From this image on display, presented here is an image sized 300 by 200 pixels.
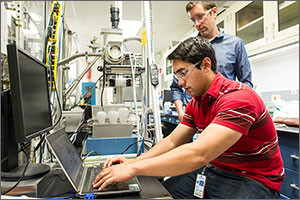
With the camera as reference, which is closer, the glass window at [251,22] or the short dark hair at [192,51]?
the short dark hair at [192,51]

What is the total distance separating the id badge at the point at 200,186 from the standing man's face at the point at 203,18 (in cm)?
108

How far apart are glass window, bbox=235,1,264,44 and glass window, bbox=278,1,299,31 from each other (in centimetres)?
27

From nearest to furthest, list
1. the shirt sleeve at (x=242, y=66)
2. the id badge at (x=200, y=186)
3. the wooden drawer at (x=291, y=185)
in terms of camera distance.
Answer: the id badge at (x=200, y=186)
the shirt sleeve at (x=242, y=66)
the wooden drawer at (x=291, y=185)

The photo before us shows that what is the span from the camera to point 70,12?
3.77 m

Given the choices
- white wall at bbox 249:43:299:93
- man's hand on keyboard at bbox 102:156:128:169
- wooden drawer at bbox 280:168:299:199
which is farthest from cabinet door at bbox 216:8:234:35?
man's hand on keyboard at bbox 102:156:128:169

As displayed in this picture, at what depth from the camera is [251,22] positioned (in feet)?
8.99

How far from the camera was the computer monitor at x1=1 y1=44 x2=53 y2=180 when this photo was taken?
1.92ft

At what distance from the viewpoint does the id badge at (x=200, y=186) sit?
0.98 meters

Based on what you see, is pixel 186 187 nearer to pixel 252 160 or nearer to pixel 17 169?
pixel 252 160

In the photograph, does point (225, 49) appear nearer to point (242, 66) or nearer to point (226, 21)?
point (242, 66)

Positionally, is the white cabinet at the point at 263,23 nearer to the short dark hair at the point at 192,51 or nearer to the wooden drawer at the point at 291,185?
the wooden drawer at the point at 291,185

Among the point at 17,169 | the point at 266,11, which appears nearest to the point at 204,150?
the point at 17,169

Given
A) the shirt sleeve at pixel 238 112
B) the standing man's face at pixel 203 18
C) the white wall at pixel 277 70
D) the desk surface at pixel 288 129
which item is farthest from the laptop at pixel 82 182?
the white wall at pixel 277 70

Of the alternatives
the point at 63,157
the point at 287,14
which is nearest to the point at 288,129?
the point at 287,14
